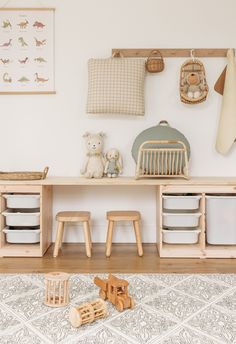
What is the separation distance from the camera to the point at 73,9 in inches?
109

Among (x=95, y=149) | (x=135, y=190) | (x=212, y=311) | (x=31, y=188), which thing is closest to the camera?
(x=212, y=311)

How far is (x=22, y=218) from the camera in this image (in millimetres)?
2457

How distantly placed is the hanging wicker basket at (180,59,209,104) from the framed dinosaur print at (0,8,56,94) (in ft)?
3.53

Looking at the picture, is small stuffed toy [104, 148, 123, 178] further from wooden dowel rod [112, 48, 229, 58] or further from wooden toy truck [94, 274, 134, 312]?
wooden toy truck [94, 274, 134, 312]

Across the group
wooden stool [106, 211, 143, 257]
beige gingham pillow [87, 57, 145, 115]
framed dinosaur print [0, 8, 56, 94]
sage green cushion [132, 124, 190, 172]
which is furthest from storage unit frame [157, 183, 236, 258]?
framed dinosaur print [0, 8, 56, 94]

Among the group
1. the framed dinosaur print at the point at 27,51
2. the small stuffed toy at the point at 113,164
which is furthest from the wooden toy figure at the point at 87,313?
the framed dinosaur print at the point at 27,51

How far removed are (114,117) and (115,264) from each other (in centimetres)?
122

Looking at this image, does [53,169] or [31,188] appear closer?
[31,188]

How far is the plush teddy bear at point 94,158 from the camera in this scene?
2.61 meters

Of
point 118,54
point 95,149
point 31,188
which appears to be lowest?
point 31,188

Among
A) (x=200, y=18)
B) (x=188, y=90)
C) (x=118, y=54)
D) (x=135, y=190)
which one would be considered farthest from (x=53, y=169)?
(x=200, y=18)

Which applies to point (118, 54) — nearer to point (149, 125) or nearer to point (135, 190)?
point (149, 125)

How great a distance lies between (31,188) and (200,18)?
1.93m

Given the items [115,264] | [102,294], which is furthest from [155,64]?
[102,294]
